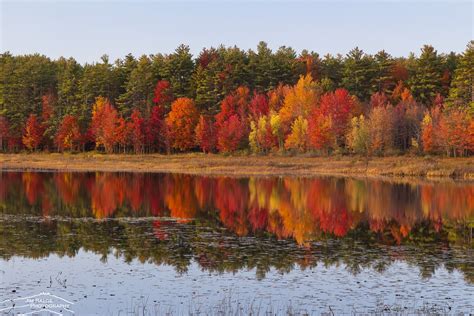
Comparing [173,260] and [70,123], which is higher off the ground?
[70,123]

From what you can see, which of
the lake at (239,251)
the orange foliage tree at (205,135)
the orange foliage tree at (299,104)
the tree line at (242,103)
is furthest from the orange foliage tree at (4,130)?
the lake at (239,251)

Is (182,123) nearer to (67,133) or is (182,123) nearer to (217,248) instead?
(67,133)

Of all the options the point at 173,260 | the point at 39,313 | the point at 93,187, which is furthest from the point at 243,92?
the point at 39,313

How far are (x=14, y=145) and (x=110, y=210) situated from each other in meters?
81.2

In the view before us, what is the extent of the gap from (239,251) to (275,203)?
1825cm

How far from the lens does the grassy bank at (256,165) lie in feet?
230

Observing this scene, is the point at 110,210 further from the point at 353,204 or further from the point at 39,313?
the point at 39,313

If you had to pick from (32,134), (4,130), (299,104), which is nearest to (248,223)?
(299,104)

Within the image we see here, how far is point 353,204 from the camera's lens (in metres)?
43.2

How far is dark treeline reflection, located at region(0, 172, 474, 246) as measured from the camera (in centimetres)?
3347

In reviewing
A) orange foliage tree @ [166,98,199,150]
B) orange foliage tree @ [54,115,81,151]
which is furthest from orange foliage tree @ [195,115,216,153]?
orange foliage tree @ [54,115,81,151]

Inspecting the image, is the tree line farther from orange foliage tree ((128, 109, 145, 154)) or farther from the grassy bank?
the grassy bank

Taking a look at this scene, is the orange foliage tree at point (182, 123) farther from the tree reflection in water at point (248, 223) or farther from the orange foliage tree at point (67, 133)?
the tree reflection in water at point (248, 223)

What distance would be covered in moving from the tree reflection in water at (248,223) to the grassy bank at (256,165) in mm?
11593
